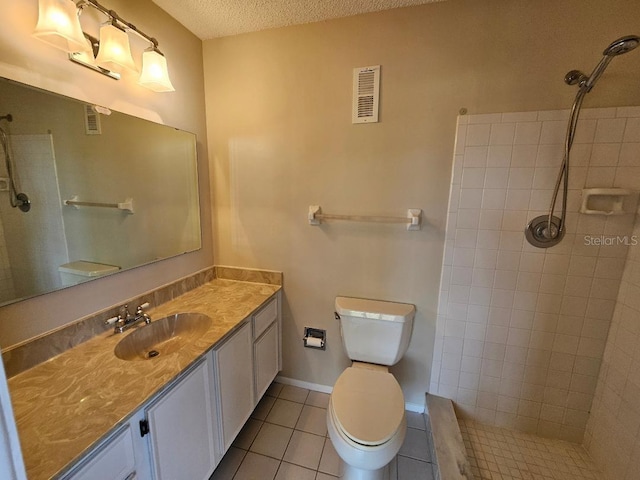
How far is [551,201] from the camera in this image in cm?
143

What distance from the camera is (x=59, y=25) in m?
0.96

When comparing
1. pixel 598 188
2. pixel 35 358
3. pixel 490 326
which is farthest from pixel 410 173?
pixel 35 358

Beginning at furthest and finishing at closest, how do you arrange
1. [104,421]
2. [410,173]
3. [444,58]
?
[410,173], [444,58], [104,421]

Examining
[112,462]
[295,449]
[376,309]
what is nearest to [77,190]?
[112,462]

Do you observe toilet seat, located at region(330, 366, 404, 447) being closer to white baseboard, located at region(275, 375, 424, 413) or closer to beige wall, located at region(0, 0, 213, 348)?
white baseboard, located at region(275, 375, 424, 413)

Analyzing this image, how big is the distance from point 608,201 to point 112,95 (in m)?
2.48

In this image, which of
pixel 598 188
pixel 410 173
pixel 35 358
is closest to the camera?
pixel 35 358

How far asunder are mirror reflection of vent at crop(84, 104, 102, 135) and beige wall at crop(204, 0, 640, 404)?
0.74 metres

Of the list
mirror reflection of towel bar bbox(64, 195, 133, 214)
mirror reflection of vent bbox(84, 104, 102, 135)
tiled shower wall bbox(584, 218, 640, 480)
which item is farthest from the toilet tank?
mirror reflection of vent bbox(84, 104, 102, 135)

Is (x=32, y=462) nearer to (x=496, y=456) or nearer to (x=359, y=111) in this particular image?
(x=359, y=111)

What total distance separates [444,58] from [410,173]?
0.62m

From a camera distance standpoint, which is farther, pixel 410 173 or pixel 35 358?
pixel 410 173

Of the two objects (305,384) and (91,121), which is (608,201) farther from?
(91,121)

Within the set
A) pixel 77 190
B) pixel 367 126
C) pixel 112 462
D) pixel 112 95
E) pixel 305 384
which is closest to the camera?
pixel 112 462
